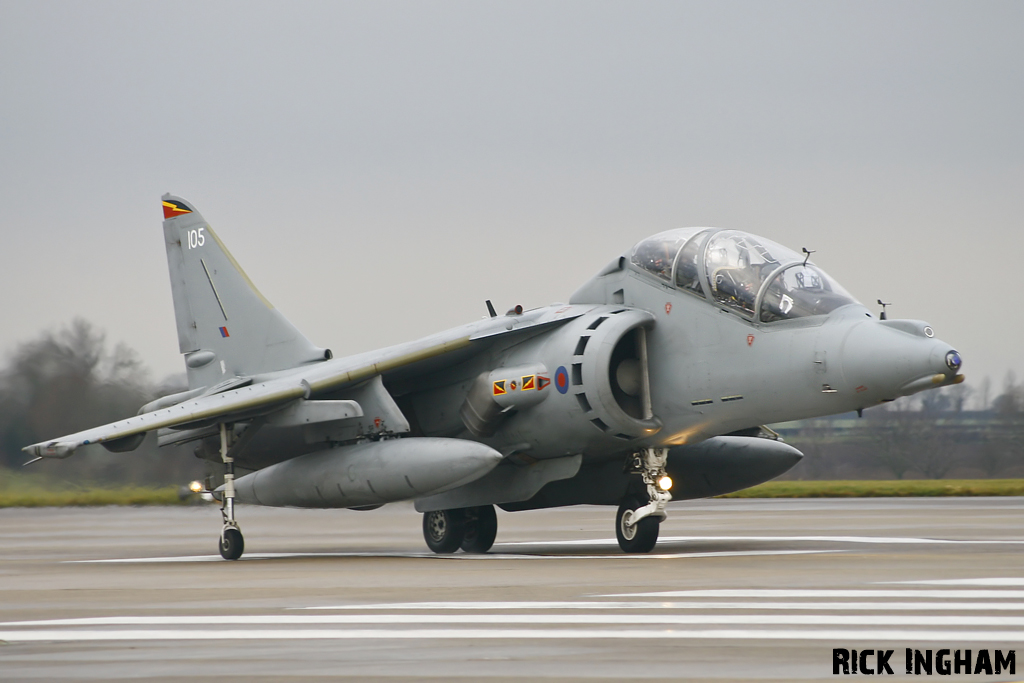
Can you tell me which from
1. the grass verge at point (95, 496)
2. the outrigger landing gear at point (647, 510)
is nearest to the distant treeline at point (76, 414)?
the grass verge at point (95, 496)

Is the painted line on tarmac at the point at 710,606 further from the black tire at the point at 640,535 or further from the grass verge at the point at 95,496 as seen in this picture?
the grass verge at the point at 95,496

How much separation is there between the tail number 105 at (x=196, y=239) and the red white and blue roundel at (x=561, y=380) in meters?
6.07

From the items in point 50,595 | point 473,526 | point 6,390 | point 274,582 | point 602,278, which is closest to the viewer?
point 50,595

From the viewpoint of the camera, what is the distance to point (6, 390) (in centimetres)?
2275

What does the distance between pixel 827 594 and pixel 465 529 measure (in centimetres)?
659

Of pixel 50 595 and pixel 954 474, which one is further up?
pixel 50 595

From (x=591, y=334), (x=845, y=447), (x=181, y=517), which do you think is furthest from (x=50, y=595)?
(x=845, y=447)

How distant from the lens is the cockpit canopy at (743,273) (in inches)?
438

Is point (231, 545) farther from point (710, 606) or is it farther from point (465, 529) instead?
point (710, 606)

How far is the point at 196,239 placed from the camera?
16.0 metres

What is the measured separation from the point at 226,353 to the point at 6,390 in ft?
30.0

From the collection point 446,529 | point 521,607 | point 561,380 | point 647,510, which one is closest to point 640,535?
point 647,510

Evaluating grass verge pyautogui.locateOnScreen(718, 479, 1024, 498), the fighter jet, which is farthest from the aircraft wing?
grass verge pyautogui.locateOnScreen(718, 479, 1024, 498)

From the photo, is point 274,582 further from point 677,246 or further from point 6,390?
point 6,390
